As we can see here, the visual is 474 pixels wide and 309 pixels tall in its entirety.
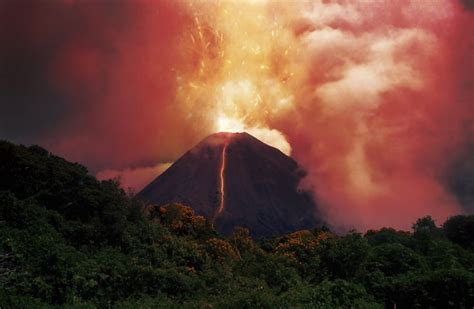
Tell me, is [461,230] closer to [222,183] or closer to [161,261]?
[161,261]

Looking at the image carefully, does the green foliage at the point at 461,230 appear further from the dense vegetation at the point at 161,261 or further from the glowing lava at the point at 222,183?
the glowing lava at the point at 222,183

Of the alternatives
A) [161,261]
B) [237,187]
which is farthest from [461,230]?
[237,187]

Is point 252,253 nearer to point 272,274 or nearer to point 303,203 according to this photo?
point 272,274

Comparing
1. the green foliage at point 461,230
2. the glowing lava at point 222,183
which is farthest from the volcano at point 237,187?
the green foliage at point 461,230

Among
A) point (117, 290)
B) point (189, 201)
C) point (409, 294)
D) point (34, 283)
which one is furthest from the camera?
point (189, 201)

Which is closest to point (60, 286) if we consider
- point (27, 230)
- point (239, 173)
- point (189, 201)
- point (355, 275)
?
point (27, 230)
